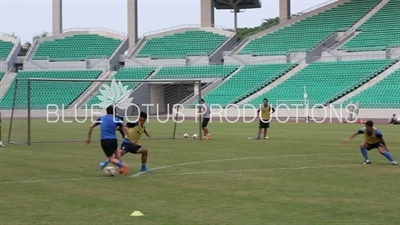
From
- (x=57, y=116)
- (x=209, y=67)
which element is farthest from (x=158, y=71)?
(x=57, y=116)

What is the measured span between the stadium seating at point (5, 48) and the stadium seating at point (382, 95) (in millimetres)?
42467

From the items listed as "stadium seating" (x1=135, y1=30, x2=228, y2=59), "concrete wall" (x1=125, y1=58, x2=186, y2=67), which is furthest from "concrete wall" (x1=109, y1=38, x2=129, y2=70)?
"stadium seating" (x1=135, y1=30, x2=228, y2=59)

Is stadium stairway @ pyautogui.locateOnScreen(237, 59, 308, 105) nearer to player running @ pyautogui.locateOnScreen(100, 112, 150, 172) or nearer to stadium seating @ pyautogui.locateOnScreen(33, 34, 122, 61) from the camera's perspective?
stadium seating @ pyautogui.locateOnScreen(33, 34, 122, 61)

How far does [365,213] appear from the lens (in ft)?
34.1

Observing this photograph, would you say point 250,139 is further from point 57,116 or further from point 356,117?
point 57,116

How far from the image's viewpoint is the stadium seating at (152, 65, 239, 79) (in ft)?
203

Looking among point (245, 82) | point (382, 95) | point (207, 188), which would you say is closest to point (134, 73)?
point (245, 82)

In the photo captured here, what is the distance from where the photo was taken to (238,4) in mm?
75375

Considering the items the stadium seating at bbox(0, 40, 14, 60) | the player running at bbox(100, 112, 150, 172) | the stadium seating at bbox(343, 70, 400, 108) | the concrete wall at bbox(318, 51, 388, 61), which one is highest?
the stadium seating at bbox(0, 40, 14, 60)

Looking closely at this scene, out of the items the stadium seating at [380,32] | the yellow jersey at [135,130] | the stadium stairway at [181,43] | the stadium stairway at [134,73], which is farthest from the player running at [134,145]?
the stadium stairway at [181,43]

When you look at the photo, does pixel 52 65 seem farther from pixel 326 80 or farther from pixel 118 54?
pixel 326 80

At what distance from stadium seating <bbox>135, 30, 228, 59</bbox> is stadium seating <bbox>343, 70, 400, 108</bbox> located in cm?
2108

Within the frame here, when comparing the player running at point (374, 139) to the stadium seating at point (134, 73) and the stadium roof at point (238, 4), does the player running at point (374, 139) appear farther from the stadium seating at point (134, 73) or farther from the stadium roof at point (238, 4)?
the stadium roof at point (238, 4)

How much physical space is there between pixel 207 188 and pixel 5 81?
5881 cm
